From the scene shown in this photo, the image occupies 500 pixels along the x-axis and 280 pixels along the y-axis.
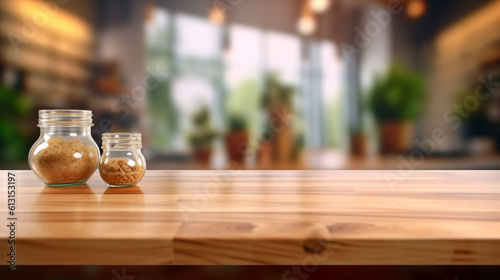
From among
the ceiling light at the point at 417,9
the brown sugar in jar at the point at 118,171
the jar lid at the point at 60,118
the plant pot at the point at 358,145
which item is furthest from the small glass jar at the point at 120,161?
the ceiling light at the point at 417,9

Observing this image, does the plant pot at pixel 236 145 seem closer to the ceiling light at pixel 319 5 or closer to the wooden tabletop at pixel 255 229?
the ceiling light at pixel 319 5

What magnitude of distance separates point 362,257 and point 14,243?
0.41m

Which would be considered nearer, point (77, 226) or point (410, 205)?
point (77, 226)

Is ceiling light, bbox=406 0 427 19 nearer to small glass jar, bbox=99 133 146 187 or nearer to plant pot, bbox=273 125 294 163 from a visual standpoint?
plant pot, bbox=273 125 294 163

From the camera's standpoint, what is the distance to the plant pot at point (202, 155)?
1.75m

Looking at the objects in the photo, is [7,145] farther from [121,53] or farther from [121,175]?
[121,175]

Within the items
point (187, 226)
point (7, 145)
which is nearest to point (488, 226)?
point (187, 226)

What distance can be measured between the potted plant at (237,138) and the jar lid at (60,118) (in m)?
0.99

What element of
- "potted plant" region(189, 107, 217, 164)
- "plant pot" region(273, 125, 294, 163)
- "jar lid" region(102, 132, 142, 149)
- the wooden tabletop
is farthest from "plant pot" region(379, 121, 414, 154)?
"jar lid" region(102, 132, 142, 149)

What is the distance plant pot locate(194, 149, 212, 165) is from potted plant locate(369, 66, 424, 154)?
0.84m

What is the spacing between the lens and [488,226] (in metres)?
0.45

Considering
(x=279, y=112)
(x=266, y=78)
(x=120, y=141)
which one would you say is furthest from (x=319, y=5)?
(x=120, y=141)

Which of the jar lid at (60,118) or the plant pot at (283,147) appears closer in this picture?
the jar lid at (60,118)

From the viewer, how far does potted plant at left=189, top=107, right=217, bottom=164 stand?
176 cm
